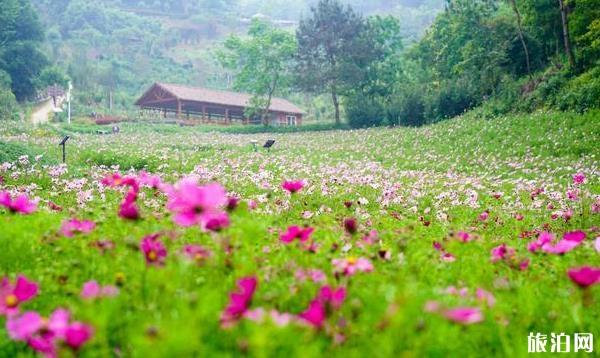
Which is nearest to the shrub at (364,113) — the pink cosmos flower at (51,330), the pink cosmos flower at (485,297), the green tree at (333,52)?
the green tree at (333,52)

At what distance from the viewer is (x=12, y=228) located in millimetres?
3656

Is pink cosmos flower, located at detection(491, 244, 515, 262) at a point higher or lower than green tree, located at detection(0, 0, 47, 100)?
lower

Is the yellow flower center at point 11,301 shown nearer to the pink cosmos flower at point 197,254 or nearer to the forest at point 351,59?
the pink cosmos flower at point 197,254

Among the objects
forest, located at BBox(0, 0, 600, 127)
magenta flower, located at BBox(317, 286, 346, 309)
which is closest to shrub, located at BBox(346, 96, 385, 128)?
forest, located at BBox(0, 0, 600, 127)

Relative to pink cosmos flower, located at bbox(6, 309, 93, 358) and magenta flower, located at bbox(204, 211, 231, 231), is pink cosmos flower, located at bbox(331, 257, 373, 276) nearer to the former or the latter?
magenta flower, located at bbox(204, 211, 231, 231)

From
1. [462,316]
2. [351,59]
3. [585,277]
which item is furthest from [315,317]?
[351,59]

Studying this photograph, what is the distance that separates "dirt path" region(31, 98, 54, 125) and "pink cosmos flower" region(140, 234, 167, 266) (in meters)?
44.5

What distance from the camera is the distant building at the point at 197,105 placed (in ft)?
158

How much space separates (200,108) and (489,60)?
31.6 m

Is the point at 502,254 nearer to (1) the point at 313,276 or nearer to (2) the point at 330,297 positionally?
(1) the point at 313,276

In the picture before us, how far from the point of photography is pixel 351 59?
42812mm

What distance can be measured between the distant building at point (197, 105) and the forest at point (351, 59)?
83.1 inches

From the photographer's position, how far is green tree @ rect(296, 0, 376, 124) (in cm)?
4231

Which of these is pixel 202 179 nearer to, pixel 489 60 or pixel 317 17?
pixel 489 60
